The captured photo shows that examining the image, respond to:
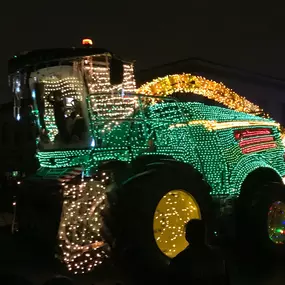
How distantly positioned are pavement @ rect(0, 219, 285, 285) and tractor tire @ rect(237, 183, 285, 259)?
0.97 ft

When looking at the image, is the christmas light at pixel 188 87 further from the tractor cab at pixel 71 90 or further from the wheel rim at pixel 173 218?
the wheel rim at pixel 173 218

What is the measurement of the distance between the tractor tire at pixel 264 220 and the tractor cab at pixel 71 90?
286 centimetres

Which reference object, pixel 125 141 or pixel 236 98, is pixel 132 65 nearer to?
pixel 125 141

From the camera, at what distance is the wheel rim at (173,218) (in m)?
7.37

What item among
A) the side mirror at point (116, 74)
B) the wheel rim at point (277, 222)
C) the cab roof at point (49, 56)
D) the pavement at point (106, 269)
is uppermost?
the cab roof at point (49, 56)

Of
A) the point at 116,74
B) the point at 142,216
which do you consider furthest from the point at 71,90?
the point at 142,216

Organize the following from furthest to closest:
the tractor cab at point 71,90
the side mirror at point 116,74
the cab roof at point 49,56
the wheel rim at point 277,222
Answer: the wheel rim at point 277,222 → the tractor cab at point 71,90 → the cab roof at point 49,56 → the side mirror at point 116,74

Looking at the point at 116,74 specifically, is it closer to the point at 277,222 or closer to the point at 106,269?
the point at 106,269

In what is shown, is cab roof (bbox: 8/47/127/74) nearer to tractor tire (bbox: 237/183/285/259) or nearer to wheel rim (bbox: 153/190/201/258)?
wheel rim (bbox: 153/190/201/258)

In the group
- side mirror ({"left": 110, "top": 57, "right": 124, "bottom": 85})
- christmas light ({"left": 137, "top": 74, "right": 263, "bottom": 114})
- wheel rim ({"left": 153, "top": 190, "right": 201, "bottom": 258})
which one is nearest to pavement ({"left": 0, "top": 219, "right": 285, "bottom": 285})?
wheel rim ({"left": 153, "top": 190, "right": 201, "bottom": 258})

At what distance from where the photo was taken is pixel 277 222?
9289mm

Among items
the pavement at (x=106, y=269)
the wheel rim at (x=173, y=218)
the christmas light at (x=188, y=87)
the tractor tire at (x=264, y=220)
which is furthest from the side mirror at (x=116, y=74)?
the tractor tire at (x=264, y=220)

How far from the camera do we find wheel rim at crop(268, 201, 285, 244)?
30.0 feet

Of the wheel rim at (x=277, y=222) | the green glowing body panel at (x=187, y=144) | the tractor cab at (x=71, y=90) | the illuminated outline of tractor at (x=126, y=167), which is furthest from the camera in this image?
the wheel rim at (x=277, y=222)
